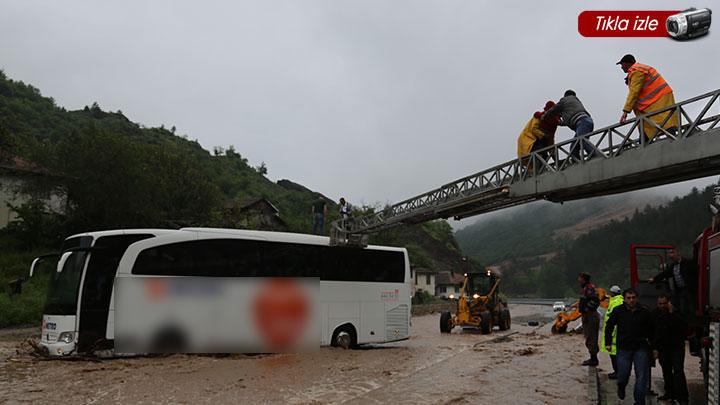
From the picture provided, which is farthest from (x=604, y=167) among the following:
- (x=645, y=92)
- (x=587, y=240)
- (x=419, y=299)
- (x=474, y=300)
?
(x=587, y=240)

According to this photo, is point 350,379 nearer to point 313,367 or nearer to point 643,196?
point 313,367

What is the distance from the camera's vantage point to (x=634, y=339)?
8539 millimetres

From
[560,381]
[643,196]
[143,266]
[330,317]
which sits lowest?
[560,381]

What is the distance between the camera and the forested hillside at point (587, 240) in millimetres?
88250

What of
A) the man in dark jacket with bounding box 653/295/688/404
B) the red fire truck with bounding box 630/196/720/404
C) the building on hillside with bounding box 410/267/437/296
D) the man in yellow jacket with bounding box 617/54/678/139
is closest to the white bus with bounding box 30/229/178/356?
the man in yellow jacket with bounding box 617/54/678/139

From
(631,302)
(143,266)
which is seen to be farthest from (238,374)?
(631,302)

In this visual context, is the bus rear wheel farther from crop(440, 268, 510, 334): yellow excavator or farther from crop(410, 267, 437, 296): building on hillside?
crop(410, 267, 437, 296): building on hillside

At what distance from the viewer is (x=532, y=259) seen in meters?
129

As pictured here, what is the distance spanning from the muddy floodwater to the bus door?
0.51 meters

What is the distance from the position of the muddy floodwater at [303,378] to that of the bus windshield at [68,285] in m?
1.10

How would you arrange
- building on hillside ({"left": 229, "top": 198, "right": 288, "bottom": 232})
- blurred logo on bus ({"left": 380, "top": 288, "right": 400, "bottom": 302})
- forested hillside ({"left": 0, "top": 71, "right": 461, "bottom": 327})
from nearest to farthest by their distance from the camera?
blurred logo on bus ({"left": 380, "top": 288, "right": 400, "bottom": 302})
forested hillside ({"left": 0, "top": 71, "right": 461, "bottom": 327})
building on hillside ({"left": 229, "top": 198, "right": 288, "bottom": 232})

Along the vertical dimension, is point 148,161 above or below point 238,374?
above

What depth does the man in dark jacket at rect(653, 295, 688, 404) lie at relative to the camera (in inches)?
349

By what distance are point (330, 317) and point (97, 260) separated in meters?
5.97
